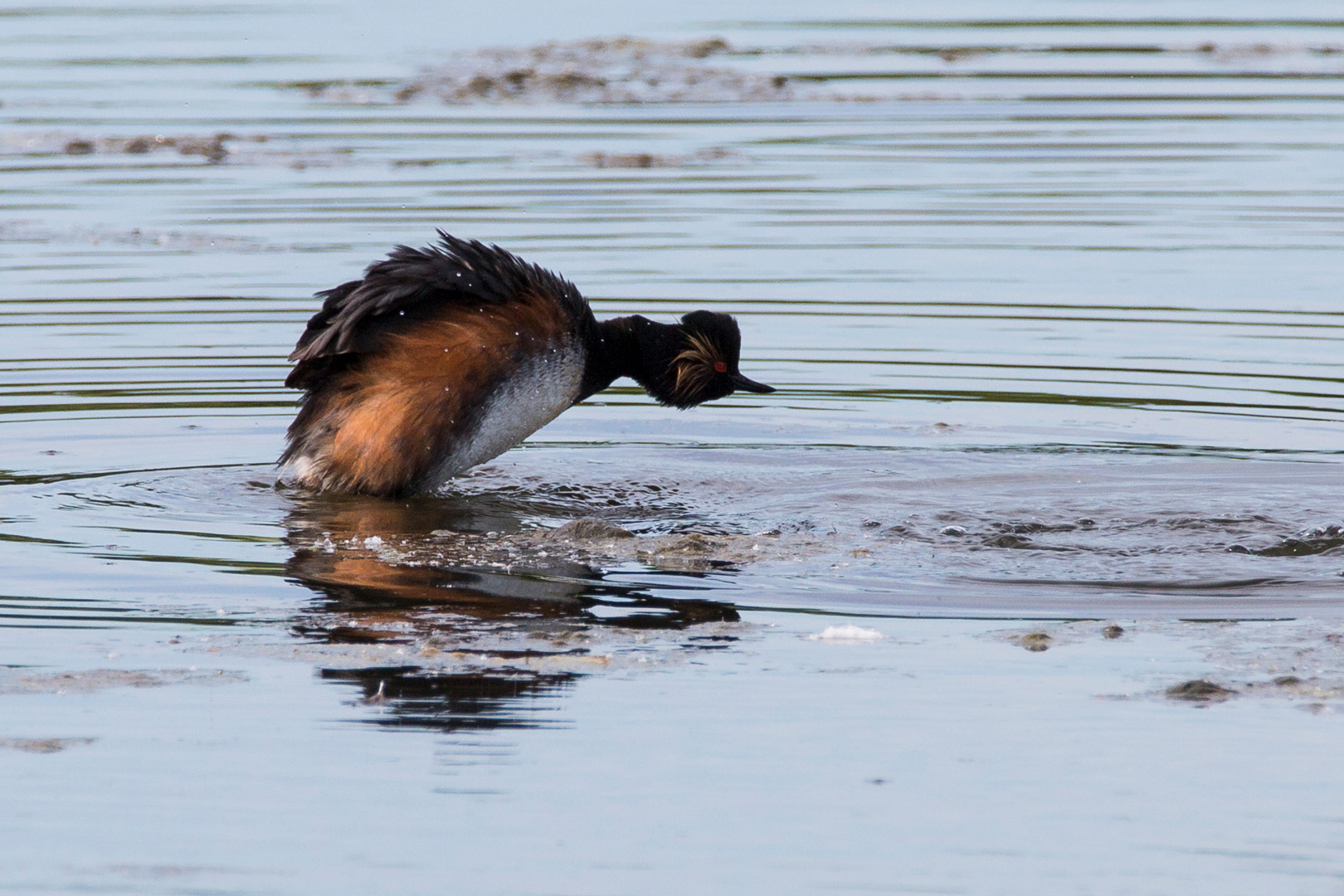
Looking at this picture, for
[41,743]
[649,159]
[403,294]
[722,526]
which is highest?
[649,159]

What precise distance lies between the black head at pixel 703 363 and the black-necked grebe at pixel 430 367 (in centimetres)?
47

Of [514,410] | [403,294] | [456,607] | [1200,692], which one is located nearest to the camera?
[1200,692]

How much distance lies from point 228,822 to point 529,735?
2.64 feet

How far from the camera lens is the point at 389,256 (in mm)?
8055

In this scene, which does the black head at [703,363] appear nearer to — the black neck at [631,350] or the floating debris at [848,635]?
the black neck at [631,350]

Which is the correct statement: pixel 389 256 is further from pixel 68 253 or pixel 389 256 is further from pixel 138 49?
pixel 138 49

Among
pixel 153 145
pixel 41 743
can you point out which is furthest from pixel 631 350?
pixel 153 145

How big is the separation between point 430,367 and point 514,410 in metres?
0.38

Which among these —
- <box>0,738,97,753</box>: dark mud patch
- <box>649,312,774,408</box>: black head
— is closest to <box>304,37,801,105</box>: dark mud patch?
<box>649,312,774,408</box>: black head

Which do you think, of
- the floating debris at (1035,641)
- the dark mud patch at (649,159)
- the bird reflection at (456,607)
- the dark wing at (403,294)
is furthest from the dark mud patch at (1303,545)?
the dark mud patch at (649,159)

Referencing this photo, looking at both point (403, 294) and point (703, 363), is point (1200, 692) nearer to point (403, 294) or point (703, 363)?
point (403, 294)

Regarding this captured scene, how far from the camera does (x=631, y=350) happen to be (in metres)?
8.64

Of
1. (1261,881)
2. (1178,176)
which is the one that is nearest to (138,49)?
(1178,176)

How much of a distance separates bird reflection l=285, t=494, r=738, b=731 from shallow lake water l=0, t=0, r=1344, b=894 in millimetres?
25
